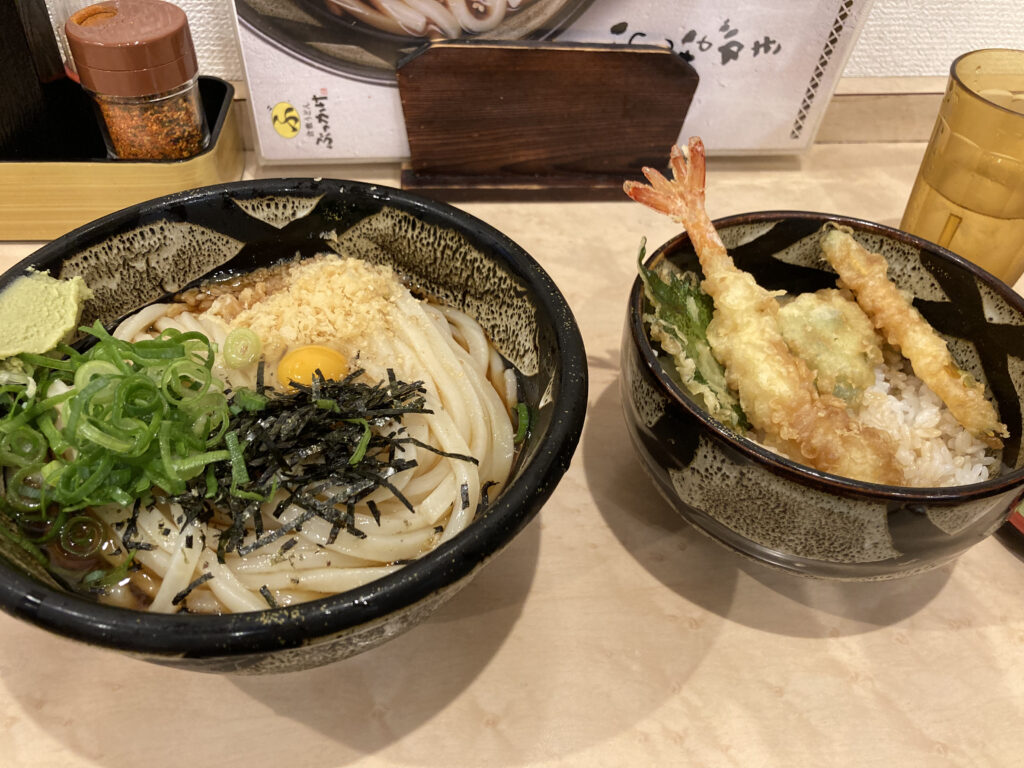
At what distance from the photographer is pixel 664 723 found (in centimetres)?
110

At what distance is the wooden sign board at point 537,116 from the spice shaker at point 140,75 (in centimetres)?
52

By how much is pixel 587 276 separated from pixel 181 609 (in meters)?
1.27

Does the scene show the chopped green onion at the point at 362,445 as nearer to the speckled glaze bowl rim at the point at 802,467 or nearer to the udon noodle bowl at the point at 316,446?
the udon noodle bowl at the point at 316,446

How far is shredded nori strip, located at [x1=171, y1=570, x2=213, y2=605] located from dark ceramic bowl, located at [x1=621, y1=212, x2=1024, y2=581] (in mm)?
682

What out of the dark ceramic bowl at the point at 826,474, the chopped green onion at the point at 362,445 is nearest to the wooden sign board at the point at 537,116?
the dark ceramic bowl at the point at 826,474

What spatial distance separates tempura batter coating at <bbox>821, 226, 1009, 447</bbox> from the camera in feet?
4.03

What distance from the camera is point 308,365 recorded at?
1.27 meters

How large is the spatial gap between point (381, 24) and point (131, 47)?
1.89 feet

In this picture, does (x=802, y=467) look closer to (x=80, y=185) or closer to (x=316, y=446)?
(x=316, y=446)

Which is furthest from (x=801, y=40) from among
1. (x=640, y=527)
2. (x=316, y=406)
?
(x=316, y=406)

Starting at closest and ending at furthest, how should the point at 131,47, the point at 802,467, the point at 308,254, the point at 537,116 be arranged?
the point at 802,467, the point at 308,254, the point at 131,47, the point at 537,116

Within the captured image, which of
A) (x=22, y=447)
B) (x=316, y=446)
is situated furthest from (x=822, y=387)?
(x=22, y=447)

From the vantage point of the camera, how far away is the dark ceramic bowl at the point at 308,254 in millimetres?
758

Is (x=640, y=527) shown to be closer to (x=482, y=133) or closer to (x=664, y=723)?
(x=664, y=723)
